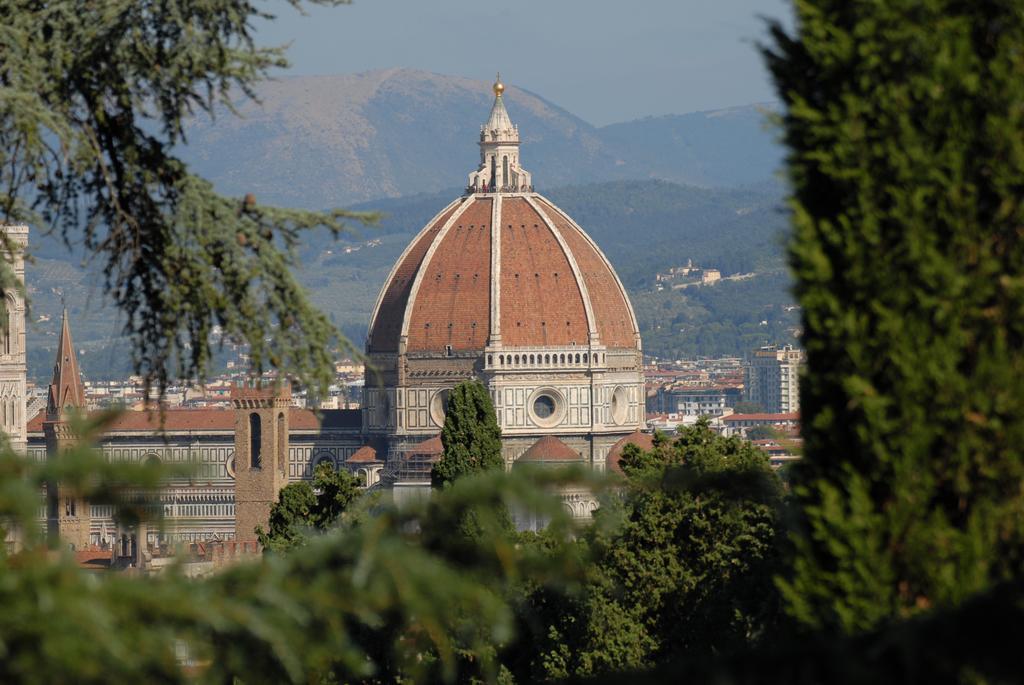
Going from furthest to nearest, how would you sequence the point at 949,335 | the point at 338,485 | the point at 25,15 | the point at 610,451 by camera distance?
1. the point at 610,451
2. the point at 338,485
3. the point at 25,15
4. the point at 949,335

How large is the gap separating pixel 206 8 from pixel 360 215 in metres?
1.55

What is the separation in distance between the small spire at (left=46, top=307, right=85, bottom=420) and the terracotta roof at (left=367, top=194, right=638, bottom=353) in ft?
72.1

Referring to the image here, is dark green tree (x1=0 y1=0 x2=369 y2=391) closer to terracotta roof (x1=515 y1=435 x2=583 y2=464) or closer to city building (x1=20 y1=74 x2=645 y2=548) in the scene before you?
terracotta roof (x1=515 y1=435 x2=583 y2=464)

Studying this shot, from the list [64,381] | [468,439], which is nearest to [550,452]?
[64,381]

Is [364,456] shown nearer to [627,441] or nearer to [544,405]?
[544,405]

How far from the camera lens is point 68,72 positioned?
14.0 meters

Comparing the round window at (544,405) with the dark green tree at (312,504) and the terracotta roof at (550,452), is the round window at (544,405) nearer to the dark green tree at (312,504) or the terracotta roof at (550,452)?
the terracotta roof at (550,452)

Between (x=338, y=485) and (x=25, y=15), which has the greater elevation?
(x=25, y=15)

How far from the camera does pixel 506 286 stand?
137m

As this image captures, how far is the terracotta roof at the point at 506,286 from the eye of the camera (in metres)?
136

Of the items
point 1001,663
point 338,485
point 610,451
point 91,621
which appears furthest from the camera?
point 610,451

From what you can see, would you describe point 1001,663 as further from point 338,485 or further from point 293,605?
point 338,485

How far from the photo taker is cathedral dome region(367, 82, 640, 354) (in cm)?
13638

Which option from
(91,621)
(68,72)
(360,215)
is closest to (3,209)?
(68,72)
